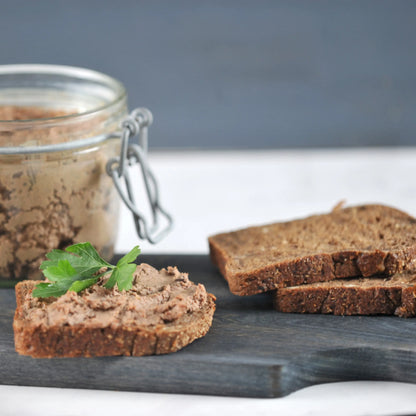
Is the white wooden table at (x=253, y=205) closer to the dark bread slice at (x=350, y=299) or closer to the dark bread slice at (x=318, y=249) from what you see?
the dark bread slice at (x=350, y=299)

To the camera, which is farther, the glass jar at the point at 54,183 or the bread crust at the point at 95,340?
the glass jar at the point at 54,183

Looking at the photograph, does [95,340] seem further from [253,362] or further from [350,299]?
[350,299]

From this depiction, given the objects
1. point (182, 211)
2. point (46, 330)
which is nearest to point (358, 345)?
point (46, 330)

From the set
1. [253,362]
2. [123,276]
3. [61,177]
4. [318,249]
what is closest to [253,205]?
[318,249]

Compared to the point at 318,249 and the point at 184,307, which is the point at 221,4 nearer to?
the point at 318,249

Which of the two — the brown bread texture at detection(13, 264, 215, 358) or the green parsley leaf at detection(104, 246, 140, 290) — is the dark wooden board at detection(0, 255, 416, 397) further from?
the green parsley leaf at detection(104, 246, 140, 290)

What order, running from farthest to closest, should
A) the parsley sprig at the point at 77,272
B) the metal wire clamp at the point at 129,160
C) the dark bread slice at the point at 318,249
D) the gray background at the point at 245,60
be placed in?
the gray background at the point at 245,60
the metal wire clamp at the point at 129,160
the dark bread slice at the point at 318,249
the parsley sprig at the point at 77,272

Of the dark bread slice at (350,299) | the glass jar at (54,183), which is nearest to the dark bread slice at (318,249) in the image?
the dark bread slice at (350,299)
